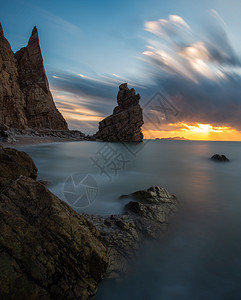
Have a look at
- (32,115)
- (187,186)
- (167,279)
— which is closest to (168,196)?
(167,279)

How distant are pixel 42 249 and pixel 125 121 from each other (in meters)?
67.4

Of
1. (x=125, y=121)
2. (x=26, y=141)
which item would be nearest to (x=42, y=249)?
(x=26, y=141)

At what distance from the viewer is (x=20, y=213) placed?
8.19 feet

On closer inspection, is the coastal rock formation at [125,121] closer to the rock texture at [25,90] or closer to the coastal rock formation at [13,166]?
the rock texture at [25,90]

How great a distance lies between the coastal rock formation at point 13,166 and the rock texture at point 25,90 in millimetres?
40583

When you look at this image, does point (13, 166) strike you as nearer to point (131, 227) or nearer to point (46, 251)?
point (46, 251)

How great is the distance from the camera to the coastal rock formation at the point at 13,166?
469cm

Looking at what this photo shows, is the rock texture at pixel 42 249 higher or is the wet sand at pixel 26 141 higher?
the rock texture at pixel 42 249

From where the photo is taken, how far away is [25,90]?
174 feet

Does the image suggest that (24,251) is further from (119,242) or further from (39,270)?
(119,242)

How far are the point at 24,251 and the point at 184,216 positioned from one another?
4.68 meters

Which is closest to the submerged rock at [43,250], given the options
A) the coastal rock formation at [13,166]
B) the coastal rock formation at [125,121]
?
the coastal rock formation at [13,166]

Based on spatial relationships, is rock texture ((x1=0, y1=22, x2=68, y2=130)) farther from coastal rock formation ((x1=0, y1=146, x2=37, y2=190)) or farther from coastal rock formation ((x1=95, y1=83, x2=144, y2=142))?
coastal rock formation ((x1=0, y1=146, x2=37, y2=190))

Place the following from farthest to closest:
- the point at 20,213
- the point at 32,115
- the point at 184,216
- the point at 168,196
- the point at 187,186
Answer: the point at 32,115, the point at 187,186, the point at 168,196, the point at 184,216, the point at 20,213
